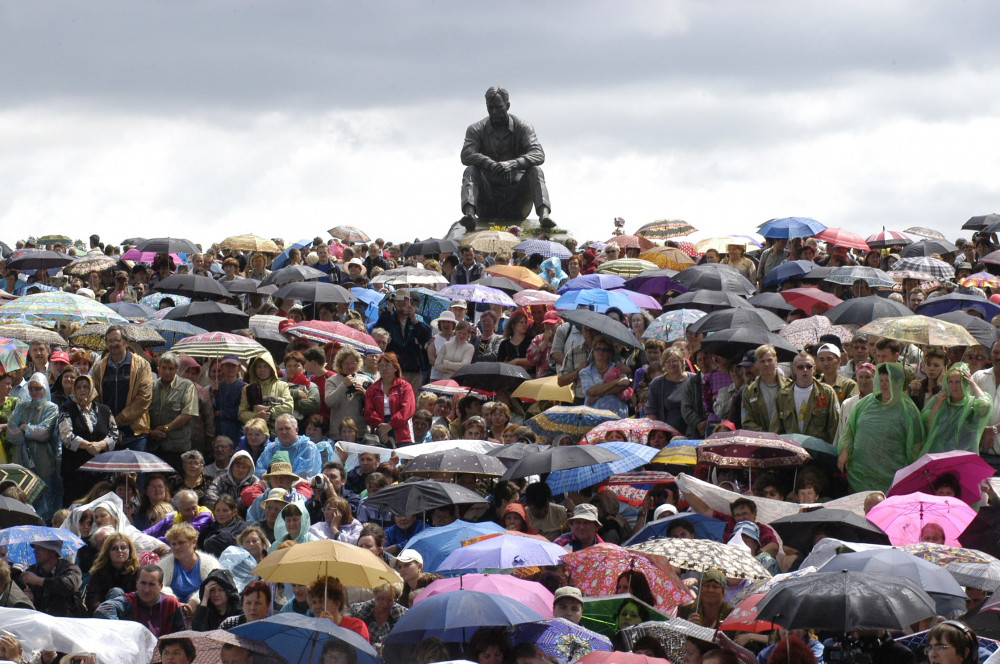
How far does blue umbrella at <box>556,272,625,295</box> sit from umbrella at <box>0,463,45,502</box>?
725 cm

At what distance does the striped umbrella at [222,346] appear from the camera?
18.1m

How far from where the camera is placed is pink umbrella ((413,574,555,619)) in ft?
37.6

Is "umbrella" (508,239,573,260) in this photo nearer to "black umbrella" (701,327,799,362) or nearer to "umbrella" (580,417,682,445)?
"black umbrella" (701,327,799,362)

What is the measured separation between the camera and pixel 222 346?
59.6 feet

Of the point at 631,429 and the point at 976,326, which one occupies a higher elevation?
the point at 976,326

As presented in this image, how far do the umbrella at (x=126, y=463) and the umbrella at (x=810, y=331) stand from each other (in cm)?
617

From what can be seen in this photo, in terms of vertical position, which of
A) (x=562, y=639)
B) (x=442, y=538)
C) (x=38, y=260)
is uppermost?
(x=38, y=260)

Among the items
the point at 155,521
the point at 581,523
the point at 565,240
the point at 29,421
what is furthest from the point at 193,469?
the point at 565,240

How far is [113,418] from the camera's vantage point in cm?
1698

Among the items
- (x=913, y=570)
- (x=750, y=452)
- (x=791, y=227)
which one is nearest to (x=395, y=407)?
(x=750, y=452)

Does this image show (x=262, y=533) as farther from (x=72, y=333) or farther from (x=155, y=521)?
(x=72, y=333)

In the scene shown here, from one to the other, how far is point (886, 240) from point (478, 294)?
8.61 metres

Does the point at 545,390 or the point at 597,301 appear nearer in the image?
the point at 545,390

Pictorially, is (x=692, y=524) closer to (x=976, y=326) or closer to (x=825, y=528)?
(x=825, y=528)
